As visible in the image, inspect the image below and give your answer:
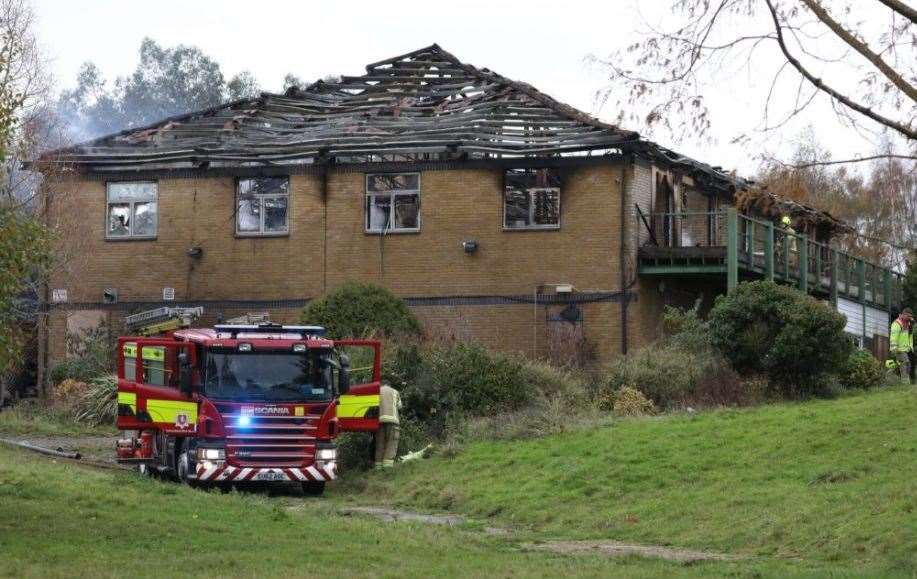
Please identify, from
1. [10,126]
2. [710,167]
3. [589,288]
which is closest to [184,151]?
[589,288]

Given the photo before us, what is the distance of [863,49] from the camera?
43.9 feet

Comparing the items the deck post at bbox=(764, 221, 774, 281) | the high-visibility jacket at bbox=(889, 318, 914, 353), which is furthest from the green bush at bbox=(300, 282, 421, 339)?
the high-visibility jacket at bbox=(889, 318, 914, 353)

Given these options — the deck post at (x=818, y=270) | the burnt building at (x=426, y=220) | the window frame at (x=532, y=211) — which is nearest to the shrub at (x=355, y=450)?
the burnt building at (x=426, y=220)

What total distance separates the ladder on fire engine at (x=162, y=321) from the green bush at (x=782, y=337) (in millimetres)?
10061

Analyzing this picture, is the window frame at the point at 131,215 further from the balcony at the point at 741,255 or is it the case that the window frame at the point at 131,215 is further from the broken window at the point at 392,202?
the balcony at the point at 741,255

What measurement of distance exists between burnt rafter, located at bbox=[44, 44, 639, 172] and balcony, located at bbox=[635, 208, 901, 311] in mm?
2741

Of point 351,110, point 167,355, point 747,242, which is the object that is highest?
point 351,110

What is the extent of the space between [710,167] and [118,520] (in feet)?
86.2

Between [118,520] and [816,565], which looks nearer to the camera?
[816,565]

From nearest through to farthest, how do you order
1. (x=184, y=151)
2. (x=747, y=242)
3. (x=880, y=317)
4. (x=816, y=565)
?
(x=816, y=565)
(x=747, y=242)
(x=184, y=151)
(x=880, y=317)

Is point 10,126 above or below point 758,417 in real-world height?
above

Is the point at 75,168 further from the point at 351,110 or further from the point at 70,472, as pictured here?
the point at 70,472

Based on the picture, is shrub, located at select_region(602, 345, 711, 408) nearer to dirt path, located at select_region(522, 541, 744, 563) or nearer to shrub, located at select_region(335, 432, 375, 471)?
shrub, located at select_region(335, 432, 375, 471)

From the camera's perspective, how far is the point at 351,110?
41.3 m
